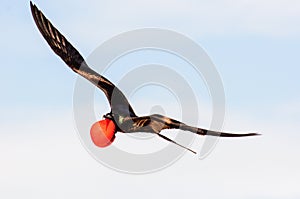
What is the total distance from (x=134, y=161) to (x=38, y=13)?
9.15m

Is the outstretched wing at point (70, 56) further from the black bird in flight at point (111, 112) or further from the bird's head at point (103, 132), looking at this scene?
the bird's head at point (103, 132)

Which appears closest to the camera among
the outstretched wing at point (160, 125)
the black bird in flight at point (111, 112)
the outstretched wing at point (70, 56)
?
the outstretched wing at point (160, 125)

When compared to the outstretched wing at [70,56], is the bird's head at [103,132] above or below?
below

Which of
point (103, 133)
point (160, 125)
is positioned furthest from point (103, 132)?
point (160, 125)

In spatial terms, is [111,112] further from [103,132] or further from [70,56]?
[70,56]

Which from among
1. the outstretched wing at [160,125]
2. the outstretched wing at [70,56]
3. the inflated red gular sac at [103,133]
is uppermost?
the outstretched wing at [70,56]

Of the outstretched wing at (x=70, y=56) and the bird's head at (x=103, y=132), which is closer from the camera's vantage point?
the bird's head at (x=103, y=132)

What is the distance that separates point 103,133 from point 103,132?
0.08 m

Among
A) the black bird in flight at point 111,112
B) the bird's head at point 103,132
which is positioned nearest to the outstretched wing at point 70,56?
the black bird in flight at point 111,112

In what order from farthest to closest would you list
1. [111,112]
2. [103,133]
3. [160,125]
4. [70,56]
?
1. [70,56]
2. [111,112]
3. [103,133]
4. [160,125]

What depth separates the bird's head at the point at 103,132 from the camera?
26625 millimetres

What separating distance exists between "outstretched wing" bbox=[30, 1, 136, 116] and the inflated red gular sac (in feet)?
8.18

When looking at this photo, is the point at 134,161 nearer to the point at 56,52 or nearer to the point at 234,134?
the point at 234,134

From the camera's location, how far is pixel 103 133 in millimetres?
26969
